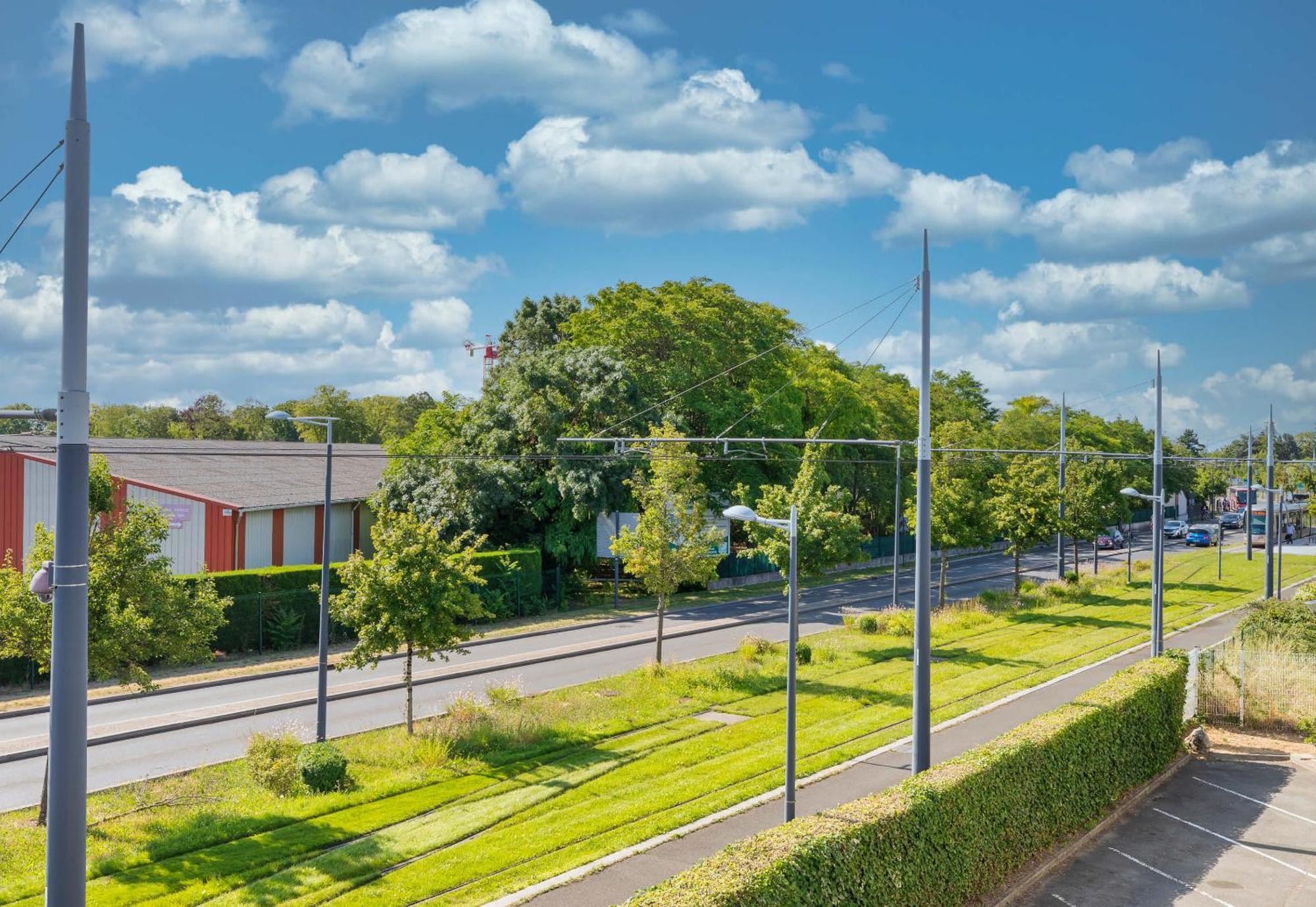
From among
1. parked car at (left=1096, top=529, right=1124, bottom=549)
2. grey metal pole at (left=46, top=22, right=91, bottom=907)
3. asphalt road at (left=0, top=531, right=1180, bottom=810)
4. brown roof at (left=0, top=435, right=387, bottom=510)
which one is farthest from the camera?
parked car at (left=1096, top=529, right=1124, bottom=549)

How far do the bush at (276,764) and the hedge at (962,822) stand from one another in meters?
11.1

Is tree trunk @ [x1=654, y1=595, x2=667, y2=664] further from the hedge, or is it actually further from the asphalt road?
the hedge

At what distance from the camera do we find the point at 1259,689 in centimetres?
2306

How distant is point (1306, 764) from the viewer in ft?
66.0

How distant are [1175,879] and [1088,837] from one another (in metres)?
1.79

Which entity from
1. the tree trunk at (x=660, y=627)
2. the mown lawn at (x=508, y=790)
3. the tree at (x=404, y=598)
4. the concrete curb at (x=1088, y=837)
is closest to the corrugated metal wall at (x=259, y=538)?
the tree trunk at (x=660, y=627)

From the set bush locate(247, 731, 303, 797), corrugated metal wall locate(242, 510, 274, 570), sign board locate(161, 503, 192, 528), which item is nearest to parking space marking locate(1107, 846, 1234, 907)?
bush locate(247, 731, 303, 797)

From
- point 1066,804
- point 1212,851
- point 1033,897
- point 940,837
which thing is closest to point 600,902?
point 940,837

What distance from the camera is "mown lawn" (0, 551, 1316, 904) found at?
14164 mm

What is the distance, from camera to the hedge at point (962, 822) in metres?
10.1

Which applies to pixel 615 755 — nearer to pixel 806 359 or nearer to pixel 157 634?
pixel 157 634

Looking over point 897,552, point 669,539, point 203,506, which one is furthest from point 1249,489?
point 203,506

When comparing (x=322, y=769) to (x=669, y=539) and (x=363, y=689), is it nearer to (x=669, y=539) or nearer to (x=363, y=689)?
(x=363, y=689)

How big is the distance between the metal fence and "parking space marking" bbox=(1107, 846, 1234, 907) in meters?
9.15
